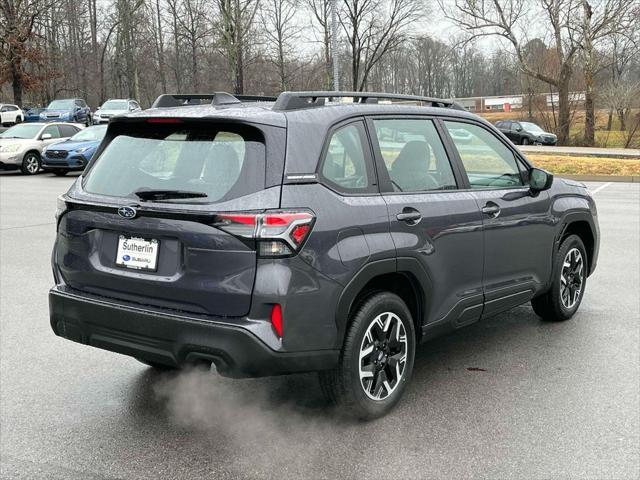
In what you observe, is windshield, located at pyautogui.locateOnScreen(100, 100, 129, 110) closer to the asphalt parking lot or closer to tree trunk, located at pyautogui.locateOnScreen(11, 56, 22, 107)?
tree trunk, located at pyautogui.locateOnScreen(11, 56, 22, 107)

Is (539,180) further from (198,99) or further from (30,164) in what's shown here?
(30,164)

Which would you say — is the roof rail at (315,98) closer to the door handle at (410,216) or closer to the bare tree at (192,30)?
the door handle at (410,216)

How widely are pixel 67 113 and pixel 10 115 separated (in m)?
5.19

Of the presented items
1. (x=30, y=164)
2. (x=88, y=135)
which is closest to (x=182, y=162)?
(x=88, y=135)

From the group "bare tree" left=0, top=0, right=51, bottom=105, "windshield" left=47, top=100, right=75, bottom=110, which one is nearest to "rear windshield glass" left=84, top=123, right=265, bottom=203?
"windshield" left=47, top=100, right=75, bottom=110

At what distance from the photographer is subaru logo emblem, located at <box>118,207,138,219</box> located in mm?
3555

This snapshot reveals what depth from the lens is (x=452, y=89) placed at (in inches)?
4365

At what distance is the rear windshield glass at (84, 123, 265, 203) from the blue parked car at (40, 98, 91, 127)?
37.9m

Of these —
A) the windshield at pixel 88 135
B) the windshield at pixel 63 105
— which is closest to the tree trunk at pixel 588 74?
the windshield at pixel 88 135

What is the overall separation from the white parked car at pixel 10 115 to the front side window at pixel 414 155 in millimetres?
41806

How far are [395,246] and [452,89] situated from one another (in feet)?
366

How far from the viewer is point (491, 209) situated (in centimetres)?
463

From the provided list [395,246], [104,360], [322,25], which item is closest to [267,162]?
[395,246]

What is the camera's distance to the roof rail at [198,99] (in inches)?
163
